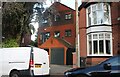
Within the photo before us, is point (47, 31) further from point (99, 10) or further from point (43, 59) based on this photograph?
point (43, 59)

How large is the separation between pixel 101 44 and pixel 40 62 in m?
12.7

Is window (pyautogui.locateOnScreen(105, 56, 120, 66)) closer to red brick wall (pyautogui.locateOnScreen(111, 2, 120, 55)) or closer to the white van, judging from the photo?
the white van

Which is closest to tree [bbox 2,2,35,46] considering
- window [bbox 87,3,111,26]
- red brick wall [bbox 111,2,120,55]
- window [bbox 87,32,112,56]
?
window [bbox 87,3,111,26]

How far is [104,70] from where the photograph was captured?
11516mm

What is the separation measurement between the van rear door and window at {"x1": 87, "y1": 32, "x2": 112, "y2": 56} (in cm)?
1181

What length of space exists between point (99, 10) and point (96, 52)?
4132mm

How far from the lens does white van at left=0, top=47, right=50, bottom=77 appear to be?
14.5 m

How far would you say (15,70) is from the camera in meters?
14.9

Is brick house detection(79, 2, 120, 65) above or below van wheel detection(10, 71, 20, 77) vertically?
above

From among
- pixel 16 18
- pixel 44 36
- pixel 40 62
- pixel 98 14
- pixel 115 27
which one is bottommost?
pixel 40 62

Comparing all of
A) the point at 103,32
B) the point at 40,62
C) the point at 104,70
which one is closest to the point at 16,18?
the point at 103,32

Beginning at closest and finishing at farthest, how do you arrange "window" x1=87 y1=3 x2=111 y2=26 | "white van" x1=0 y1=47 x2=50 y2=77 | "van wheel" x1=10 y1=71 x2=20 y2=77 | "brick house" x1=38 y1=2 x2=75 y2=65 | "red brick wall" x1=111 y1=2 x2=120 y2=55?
"white van" x1=0 y1=47 x2=50 y2=77 < "van wheel" x1=10 y1=71 x2=20 y2=77 < "red brick wall" x1=111 y1=2 x2=120 y2=55 < "window" x1=87 y1=3 x2=111 y2=26 < "brick house" x1=38 y1=2 x2=75 y2=65

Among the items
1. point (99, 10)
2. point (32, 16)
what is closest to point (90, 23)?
point (99, 10)

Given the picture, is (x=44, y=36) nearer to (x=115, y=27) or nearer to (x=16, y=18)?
(x=115, y=27)
